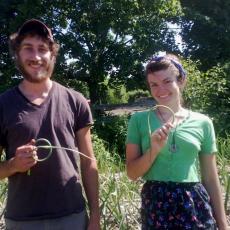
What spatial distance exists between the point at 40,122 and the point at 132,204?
1646mm

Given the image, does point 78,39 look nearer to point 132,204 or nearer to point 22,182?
point 132,204

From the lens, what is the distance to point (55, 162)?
85.7 inches

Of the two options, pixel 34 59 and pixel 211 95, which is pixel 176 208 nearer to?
pixel 34 59

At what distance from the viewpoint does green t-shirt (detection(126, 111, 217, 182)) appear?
227 centimetres

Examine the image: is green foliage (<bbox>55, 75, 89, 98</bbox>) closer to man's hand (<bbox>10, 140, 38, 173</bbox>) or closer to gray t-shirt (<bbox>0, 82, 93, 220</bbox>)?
gray t-shirt (<bbox>0, 82, 93, 220</bbox>)

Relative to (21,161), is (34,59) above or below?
above

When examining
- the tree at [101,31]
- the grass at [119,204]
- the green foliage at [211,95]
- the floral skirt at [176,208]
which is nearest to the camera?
the floral skirt at [176,208]

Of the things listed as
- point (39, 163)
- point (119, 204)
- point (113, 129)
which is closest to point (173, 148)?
point (39, 163)

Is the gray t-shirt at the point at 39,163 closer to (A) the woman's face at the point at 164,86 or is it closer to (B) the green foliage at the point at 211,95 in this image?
(A) the woman's face at the point at 164,86

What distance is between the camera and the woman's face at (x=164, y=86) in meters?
2.29

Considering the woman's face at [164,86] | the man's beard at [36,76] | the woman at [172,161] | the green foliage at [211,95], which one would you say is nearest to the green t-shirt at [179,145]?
the woman at [172,161]

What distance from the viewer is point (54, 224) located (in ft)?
7.15

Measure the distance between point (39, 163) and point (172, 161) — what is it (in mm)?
640

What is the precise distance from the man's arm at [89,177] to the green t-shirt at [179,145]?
220 millimetres
